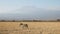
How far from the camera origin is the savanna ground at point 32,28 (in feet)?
2.59

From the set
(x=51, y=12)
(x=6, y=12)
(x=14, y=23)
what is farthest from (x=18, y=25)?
(x=51, y=12)

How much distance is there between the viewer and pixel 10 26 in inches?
31.7

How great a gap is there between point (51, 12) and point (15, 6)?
287 millimetres

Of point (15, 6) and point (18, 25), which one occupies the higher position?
point (15, 6)

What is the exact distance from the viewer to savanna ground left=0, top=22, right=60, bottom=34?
790mm

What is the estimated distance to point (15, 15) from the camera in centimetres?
82

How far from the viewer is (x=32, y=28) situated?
0.80 metres

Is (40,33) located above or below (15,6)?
below

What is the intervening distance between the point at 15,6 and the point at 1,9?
0.11 metres

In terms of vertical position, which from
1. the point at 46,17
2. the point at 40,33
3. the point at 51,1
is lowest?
the point at 40,33

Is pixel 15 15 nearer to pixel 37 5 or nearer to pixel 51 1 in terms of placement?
pixel 37 5

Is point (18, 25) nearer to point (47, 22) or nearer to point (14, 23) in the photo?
point (14, 23)

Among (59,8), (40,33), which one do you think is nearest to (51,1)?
(59,8)

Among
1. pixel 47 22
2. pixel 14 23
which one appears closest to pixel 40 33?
pixel 47 22
